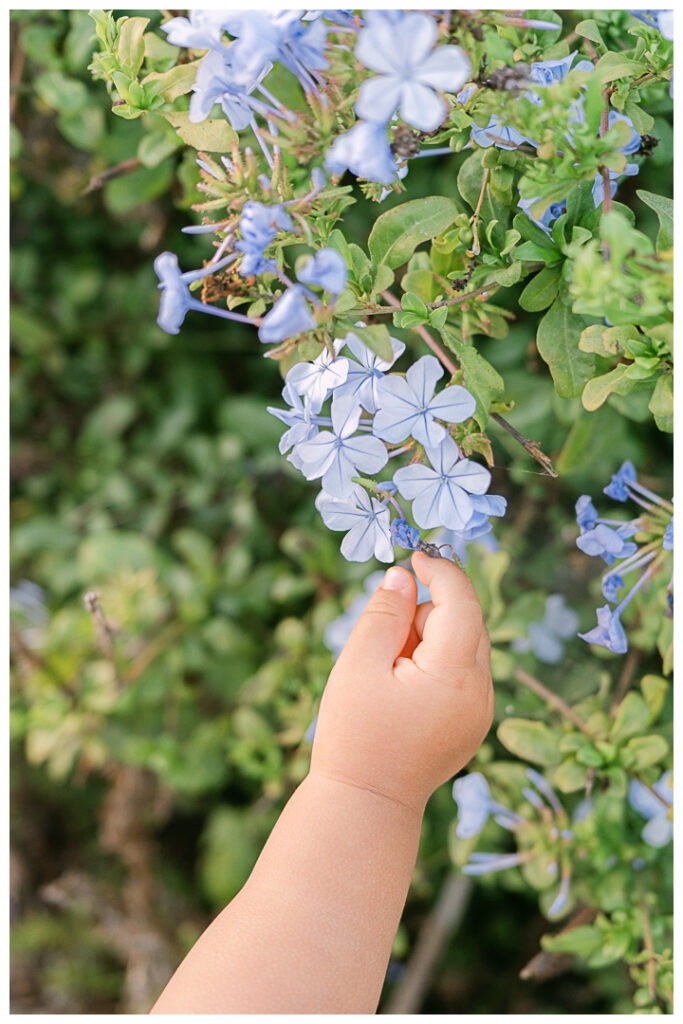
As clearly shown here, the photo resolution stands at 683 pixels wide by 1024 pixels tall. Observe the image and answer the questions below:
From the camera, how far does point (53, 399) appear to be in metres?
1.72

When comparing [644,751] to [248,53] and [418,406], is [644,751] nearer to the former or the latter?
[418,406]

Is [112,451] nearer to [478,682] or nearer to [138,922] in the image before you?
[138,922]

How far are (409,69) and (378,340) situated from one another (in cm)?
18

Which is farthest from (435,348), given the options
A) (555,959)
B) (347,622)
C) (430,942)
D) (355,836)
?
(430,942)

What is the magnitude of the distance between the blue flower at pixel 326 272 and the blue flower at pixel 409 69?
9 centimetres

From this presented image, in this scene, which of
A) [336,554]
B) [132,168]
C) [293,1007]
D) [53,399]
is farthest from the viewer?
[53,399]

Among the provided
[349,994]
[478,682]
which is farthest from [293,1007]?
[478,682]

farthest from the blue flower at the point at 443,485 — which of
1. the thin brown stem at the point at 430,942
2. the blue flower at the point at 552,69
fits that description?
the thin brown stem at the point at 430,942

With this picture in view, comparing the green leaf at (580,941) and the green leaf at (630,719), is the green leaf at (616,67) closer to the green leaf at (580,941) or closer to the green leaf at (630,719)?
the green leaf at (630,719)

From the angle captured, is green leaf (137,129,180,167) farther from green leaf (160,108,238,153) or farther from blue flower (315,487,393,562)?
blue flower (315,487,393,562)

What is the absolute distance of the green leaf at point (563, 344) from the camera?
701 millimetres

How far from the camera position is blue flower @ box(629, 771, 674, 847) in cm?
95

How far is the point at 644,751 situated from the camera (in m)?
0.89
